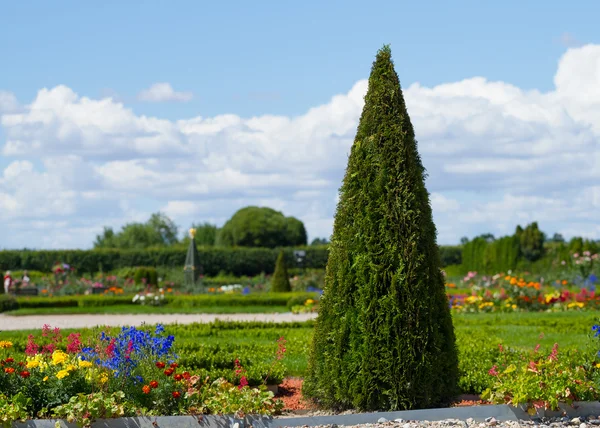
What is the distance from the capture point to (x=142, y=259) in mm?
32281

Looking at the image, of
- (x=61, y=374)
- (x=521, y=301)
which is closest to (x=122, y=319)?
(x=521, y=301)

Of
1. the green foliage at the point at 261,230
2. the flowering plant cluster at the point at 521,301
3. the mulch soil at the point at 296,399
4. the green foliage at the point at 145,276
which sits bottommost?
the mulch soil at the point at 296,399

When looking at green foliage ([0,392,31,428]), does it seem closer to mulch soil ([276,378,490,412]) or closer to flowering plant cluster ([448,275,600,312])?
mulch soil ([276,378,490,412])

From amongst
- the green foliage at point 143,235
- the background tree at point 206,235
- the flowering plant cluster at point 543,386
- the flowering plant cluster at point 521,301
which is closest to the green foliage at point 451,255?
the background tree at point 206,235

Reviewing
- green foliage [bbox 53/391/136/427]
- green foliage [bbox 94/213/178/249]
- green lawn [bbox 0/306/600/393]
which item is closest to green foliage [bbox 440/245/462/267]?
green foliage [bbox 94/213/178/249]

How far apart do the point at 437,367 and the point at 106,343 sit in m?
2.82

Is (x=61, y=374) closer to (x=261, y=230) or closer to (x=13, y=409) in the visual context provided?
(x=13, y=409)

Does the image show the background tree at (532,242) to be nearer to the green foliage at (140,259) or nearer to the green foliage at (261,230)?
the green foliage at (140,259)

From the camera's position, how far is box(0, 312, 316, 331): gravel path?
50.2ft

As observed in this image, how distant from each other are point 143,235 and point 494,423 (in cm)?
3852

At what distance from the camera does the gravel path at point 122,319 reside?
50.2ft

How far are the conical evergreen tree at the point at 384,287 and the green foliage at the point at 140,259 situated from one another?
2583 centimetres

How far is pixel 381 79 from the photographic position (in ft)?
20.4

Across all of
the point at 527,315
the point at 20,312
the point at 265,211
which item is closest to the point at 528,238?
the point at 265,211
